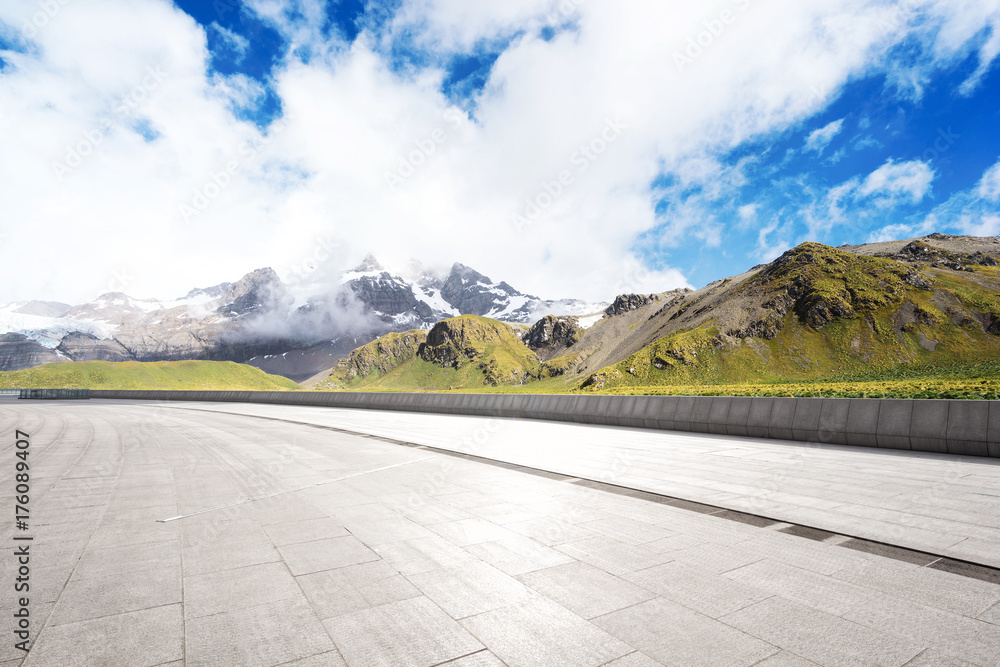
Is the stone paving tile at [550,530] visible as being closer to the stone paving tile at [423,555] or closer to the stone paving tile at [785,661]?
the stone paving tile at [423,555]

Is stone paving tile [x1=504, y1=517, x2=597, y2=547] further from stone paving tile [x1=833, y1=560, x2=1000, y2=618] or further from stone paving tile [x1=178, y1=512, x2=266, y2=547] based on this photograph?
stone paving tile [x1=178, y1=512, x2=266, y2=547]

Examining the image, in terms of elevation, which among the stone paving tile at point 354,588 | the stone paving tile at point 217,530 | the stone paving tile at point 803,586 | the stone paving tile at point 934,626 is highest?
the stone paving tile at point 934,626

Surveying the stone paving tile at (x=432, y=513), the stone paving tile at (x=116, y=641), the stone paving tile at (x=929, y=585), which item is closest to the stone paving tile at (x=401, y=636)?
the stone paving tile at (x=116, y=641)

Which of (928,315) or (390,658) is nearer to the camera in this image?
(390,658)

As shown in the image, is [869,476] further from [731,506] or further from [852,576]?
[852,576]

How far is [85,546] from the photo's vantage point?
15.7 ft

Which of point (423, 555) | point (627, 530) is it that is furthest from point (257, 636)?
point (627, 530)

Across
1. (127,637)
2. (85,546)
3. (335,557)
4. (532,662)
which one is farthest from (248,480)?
(532,662)

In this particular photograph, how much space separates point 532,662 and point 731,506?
424cm

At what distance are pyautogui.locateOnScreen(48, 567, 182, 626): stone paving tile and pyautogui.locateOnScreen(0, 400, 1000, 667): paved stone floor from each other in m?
0.02

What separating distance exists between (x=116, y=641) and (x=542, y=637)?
2.50 meters

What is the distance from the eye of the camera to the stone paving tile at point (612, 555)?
4.15 meters

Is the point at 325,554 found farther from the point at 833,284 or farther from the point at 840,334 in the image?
the point at 833,284

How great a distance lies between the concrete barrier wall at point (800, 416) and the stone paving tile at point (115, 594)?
12.9 m
